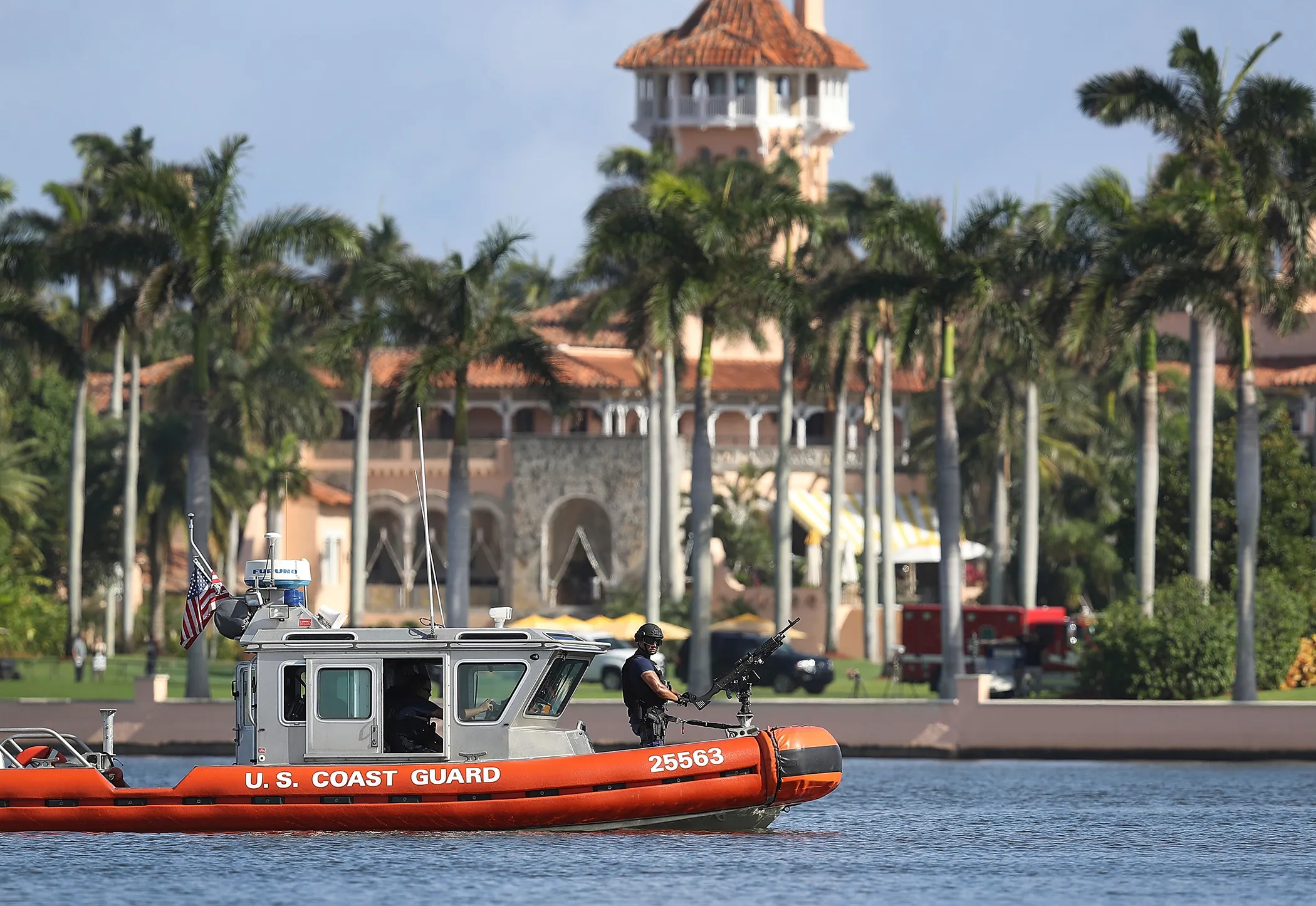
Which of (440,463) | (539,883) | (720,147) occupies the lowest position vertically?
(539,883)

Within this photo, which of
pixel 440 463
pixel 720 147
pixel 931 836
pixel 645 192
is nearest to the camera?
pixel 931 836

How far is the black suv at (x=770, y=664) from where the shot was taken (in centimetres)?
5503

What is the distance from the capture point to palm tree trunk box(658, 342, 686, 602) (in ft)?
209

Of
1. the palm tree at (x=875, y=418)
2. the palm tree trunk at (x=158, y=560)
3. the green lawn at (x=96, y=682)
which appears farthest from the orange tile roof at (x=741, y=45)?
the green lawn at (x=96, y=682)

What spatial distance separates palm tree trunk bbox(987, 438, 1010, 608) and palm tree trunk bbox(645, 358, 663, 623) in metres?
9.56

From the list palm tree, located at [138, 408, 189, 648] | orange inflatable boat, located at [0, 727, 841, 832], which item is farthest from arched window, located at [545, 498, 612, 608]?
orange inflatable boat, located at [0, 727, 841, 832]

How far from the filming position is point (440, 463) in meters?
81.6

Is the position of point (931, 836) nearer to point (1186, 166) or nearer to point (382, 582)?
point (1186, 166)

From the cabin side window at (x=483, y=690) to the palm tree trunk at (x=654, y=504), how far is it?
3116 cm

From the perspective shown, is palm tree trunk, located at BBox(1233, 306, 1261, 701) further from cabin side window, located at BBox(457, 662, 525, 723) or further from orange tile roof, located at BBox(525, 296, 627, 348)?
orange tile roof, located at BBox(525, 296, 627, 348)

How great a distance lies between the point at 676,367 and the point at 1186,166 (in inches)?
794

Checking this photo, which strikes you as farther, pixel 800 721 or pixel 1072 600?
pixel 1072 600

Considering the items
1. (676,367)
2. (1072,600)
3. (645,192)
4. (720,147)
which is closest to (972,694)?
(645,192)

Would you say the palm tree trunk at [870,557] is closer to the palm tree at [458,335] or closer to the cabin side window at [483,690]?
the palm tree at [458,335]
